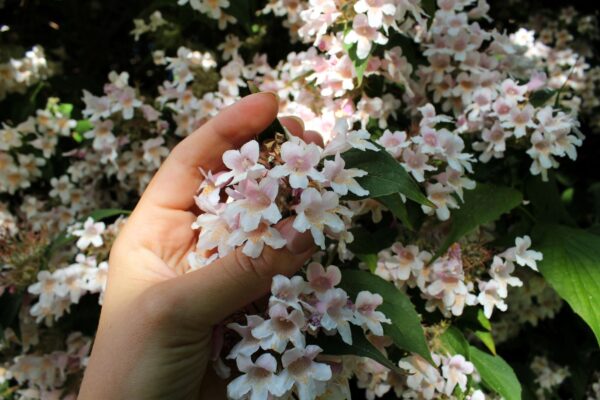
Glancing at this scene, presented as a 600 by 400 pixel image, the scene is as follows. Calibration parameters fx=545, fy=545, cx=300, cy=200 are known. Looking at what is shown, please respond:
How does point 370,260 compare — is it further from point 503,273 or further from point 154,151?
point 154,151

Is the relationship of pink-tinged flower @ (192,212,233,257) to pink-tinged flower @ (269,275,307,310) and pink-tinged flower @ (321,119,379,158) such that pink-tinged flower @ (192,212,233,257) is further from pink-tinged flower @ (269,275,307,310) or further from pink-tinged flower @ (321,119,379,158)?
pink-tinged flower @ (321,119,379,158)

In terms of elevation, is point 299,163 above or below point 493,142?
above

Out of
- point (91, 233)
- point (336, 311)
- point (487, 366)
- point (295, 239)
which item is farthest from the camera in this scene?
point (91, 233)

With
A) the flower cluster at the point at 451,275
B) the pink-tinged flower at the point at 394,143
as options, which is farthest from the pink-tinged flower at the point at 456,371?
the pink-tinged flower at the point at 394,143

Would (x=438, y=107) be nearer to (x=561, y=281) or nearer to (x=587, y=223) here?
(x=561, y=281)

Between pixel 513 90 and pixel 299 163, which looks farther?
pixel 513 90

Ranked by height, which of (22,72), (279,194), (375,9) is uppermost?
(375,9)

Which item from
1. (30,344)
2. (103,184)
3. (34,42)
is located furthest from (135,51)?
(30,344)

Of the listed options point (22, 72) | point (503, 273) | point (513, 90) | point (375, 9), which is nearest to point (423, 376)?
point (503, 273)
